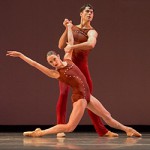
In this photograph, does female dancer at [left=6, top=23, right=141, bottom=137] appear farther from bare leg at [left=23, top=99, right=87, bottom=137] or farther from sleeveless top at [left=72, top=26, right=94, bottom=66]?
sleeveless top at [left=72, top=26, right=94, bottom=66]

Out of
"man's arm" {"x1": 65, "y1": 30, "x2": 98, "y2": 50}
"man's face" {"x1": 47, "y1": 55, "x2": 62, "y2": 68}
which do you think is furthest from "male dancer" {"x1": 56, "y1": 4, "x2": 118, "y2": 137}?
"man's face" {"x1": 47, "y1": 55, "x2": 62, "y2": 68}

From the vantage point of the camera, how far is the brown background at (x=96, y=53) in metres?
7.51

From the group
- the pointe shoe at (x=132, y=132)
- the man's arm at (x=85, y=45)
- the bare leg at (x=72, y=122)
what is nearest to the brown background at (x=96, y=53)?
the pointe shoe at (x=132, y=132)

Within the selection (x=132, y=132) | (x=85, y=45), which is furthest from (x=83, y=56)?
(x=132, y=132)

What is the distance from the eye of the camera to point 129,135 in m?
5.56

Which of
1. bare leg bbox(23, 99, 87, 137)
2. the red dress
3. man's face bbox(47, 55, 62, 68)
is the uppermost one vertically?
man's face bbox(47, 55, 62, 68)

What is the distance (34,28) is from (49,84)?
780mm

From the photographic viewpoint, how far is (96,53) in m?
7.57

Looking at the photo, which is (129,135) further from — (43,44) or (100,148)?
(43,44)

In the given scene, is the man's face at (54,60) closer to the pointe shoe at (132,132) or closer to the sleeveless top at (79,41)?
the sleeveless top at (79,41)

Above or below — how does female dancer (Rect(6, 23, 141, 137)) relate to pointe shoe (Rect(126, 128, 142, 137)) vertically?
above

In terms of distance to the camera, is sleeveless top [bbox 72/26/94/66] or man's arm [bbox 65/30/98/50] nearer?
man's arm [bbox 65/30/98/50]

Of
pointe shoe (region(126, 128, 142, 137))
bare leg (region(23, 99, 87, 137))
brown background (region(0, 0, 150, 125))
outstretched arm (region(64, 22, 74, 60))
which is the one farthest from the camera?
brown background (region(0, 0, 150, 125))

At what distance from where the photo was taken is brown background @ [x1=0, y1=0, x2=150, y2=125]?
7.51m
